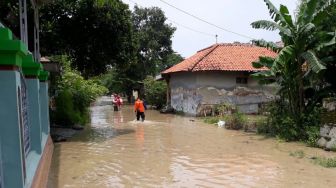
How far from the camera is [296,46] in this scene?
49.2ft

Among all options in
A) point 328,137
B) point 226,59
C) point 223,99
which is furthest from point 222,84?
point 328,137

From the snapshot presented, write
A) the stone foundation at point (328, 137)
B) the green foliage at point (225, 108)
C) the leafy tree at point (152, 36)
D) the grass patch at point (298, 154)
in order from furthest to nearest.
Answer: the leafy tree at point (152, 36), the green foliage at point (225, 108), the stone foundation at point (328, 137), the grass patch at point (298, 154)

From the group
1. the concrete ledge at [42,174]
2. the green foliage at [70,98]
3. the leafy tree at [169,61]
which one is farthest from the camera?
the leafy tree at [169,61]

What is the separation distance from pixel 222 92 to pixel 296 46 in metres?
12.1

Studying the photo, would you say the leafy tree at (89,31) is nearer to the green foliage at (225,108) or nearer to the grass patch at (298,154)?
the grass patch at (298,154)

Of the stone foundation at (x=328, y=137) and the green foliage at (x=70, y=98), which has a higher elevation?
the green foliage at (x=70, y=98)

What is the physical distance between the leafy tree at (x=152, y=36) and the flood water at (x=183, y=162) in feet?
91.1

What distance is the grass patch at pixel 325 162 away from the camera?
1068 cm

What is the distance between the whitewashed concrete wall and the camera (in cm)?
2669

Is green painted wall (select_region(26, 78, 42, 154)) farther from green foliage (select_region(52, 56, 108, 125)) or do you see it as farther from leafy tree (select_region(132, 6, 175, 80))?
leafy tree (select_region(132, 6, 175, 80))

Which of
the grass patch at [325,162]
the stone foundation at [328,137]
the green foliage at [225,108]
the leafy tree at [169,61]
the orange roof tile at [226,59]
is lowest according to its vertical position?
the grass patch at [325,162]

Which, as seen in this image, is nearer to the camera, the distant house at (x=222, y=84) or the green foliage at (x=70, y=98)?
the green foliage at (x=70, y=98)

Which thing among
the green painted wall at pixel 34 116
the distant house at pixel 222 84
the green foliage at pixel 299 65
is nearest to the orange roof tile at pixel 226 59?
the distant house at pixel 222 84

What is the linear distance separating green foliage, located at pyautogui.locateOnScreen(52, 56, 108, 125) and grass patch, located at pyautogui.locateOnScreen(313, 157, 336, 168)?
11.4 meters
